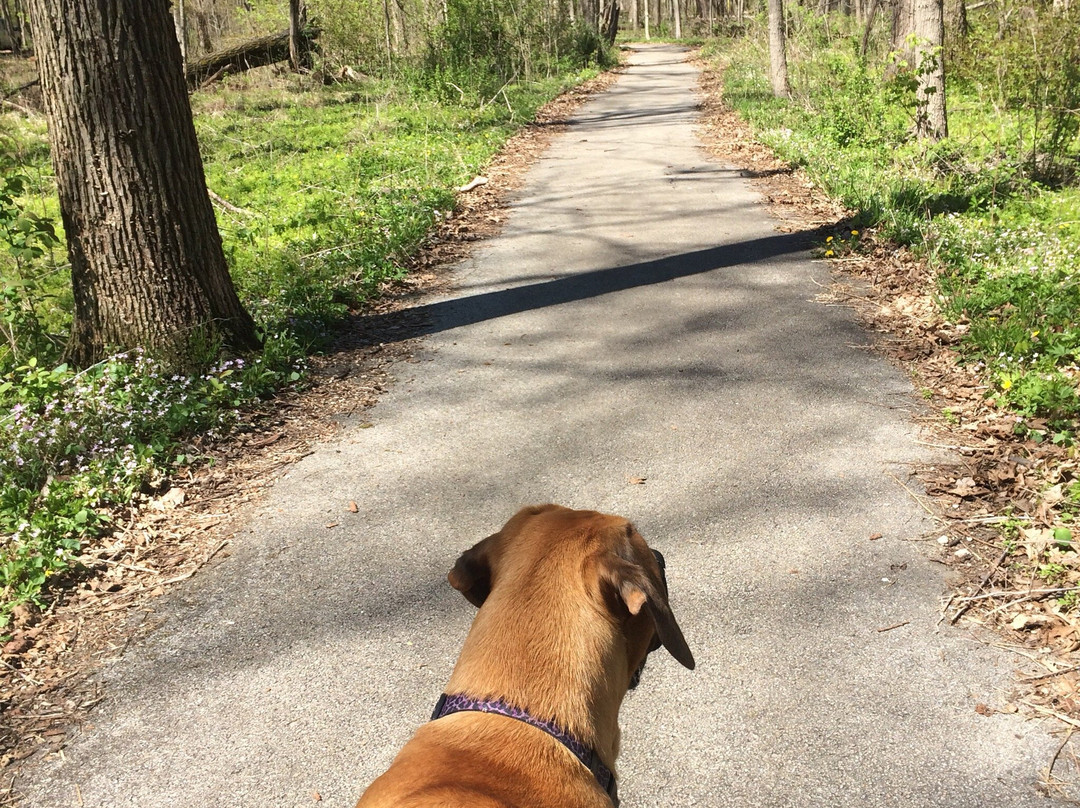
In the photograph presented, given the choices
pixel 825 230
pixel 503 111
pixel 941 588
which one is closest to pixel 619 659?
pixel 941 588

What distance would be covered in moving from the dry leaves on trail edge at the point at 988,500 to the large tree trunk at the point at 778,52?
506 inches

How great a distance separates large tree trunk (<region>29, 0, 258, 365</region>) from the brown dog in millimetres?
A: 4731

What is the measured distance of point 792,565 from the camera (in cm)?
409

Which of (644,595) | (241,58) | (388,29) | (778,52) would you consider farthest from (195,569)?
(241,58)

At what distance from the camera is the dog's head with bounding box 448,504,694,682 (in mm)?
1889

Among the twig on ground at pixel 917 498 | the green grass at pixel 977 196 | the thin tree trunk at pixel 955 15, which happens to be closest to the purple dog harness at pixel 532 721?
the twig on ground at pixel 917 498

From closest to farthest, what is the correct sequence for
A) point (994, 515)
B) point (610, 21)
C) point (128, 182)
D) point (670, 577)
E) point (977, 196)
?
point (670, 577), point (994, 515), point (128, 182), point (977, 196), point (610, 21)

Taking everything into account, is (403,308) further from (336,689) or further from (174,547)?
(336,689)

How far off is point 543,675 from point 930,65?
442 inches

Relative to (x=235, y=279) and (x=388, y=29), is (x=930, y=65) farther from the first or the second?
(x=388, y=29)

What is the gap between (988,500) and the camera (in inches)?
175

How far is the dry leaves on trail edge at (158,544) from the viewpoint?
3424 mm

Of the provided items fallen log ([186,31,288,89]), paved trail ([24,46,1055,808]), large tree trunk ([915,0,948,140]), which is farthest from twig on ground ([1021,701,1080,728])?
fallen log ([186,31,288,89])

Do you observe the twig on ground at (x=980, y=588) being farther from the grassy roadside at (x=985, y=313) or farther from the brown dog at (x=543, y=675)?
the brown dog at (x=543, y=675)
